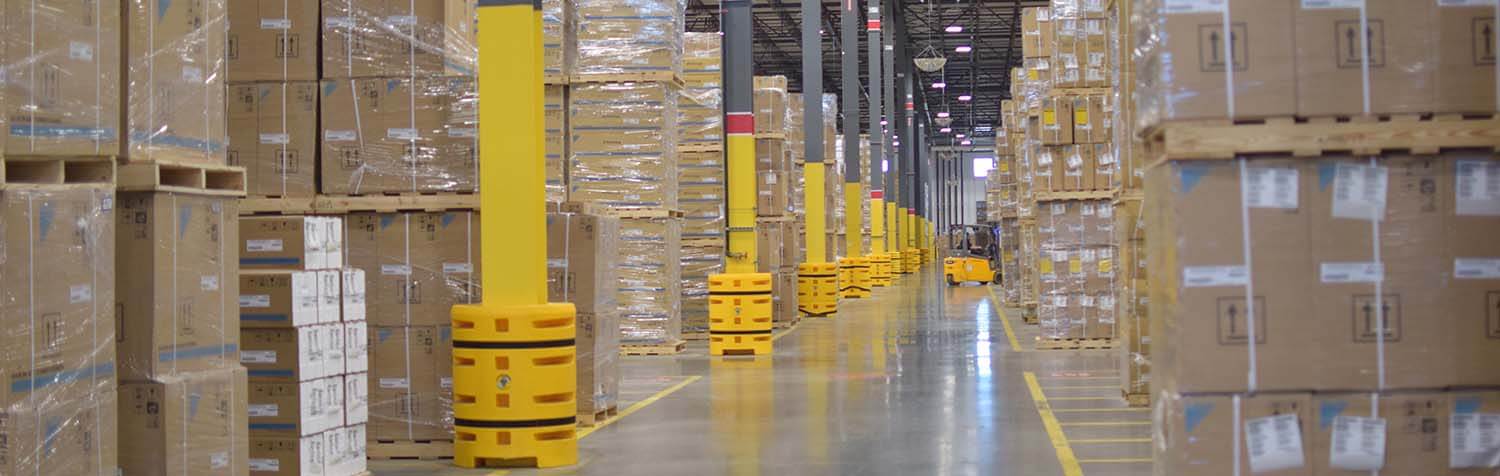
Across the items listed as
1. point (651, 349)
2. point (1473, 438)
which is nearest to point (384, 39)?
point (1473, 438)

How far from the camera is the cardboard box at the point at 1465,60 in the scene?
197 inches

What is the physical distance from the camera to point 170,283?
617 cm

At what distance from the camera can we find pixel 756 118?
69.2ft

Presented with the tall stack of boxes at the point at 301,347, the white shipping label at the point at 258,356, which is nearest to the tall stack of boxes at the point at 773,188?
the tall stack of boxes at the point at 301,347

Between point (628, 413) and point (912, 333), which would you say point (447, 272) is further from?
point (912, 333)

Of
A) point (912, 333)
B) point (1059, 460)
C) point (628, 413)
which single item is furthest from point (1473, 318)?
point (912, 333)

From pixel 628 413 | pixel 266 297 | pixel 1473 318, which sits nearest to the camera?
pixel 1473 318

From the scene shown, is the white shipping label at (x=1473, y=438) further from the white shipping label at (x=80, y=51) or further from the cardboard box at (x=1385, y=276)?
the white shipping label at (x=80, y=51)

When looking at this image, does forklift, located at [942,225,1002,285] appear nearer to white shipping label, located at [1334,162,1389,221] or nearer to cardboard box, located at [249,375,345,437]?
cardboard box, located at [249,375,345,437]

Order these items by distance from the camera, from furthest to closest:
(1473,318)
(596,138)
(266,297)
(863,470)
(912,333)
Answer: (912,333) < (596,138) < (863,470) < (266,297) < (1473,318)

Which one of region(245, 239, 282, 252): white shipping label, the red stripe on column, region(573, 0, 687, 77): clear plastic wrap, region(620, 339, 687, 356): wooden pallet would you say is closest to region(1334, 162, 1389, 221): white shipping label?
region(245, 239, 282, 252): white shipping label

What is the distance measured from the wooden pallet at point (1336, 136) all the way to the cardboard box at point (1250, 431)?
80cm

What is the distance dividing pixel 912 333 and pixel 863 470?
1174 centimetres

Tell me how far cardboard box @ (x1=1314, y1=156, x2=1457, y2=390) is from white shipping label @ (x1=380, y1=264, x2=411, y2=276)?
5.37m
